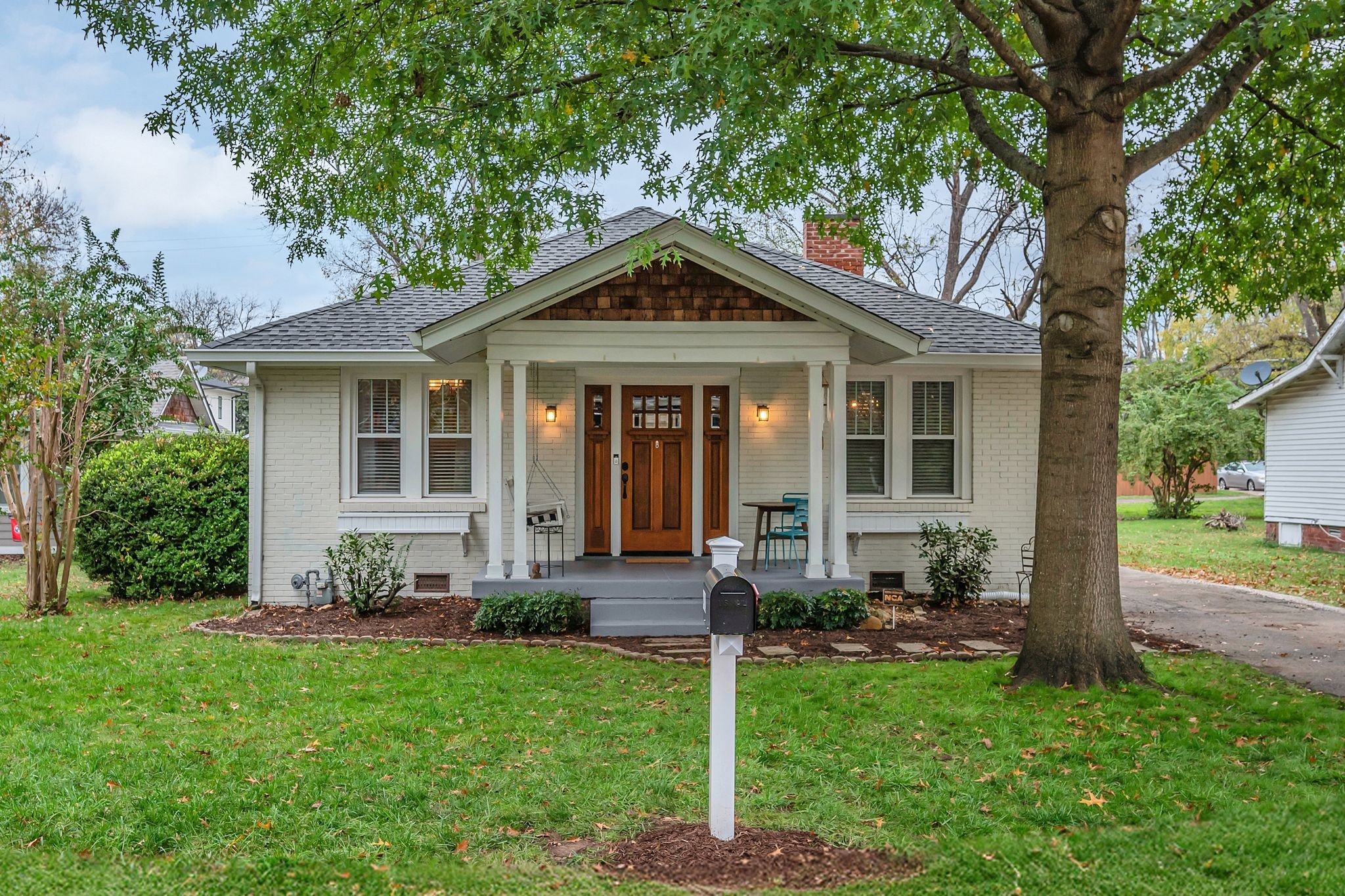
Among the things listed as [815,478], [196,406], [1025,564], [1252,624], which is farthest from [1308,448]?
[196,406]

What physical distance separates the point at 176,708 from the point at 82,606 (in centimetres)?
648

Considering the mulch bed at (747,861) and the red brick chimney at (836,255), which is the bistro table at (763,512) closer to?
the red brick chimney at (836,255)

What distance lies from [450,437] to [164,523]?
3790 mm

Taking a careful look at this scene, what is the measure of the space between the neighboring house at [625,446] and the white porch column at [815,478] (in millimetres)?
23

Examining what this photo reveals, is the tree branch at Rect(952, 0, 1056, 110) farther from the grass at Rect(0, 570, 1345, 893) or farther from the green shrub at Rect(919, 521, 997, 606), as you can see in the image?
the green shrub at Rect(919, 521, 997, 606)

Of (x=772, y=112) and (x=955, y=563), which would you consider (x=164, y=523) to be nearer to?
(x=772, y=112)

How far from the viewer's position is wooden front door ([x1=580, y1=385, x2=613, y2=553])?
12.2 m

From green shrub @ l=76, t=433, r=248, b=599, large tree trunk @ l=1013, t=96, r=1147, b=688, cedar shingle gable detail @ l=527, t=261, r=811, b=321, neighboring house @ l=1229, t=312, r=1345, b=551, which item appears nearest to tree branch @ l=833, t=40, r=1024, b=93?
large tree trunk @ l=1013, t=96, r=1147, b=688

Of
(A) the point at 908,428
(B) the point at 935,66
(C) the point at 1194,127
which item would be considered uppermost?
(B) the point at 935,66

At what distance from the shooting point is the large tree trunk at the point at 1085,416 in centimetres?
675

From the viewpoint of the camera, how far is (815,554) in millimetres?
10398

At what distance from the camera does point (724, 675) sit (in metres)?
4.14

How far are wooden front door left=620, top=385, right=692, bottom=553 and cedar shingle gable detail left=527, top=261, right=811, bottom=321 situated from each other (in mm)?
2082

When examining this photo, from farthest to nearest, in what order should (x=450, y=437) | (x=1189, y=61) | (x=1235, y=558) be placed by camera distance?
(x=1235, y=558)
(x=450, y=437)
(x=1189, y=61)
